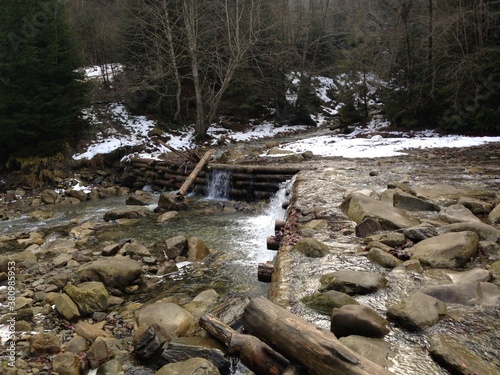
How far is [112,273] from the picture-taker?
5414 mm

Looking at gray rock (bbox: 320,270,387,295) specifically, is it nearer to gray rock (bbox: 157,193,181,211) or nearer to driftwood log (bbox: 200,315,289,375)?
A: driftwood log (bbox: 200,315,289,375)

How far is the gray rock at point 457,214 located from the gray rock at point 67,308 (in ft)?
17.5

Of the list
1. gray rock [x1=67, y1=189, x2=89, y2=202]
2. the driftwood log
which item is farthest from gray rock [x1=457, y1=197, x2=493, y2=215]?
gray rock [x1=67, y1=189, x2=89, y2=202]

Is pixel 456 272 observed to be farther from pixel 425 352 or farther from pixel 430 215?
pixel 430 215

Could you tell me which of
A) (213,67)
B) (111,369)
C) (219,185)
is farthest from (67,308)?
(213,67)

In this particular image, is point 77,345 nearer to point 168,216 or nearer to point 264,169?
point 168,216

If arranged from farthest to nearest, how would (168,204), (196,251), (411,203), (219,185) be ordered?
(219,185) → (168,204) → (196,251) → (411,203)

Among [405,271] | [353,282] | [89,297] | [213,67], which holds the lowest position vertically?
[89,297]

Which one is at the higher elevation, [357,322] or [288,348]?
[288,348]

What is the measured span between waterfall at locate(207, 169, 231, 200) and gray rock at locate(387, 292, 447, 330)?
9.27 metres

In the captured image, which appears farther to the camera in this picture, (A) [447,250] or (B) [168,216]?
(B) [168,216]

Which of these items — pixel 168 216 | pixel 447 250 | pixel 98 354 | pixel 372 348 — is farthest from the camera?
pixel 168 216

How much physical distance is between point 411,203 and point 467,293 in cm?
301

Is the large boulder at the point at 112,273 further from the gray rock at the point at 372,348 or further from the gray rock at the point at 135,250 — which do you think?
the gray rock at the point at 372,348
